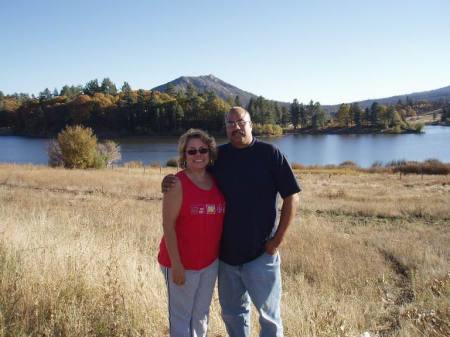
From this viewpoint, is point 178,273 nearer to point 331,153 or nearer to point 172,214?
point 172,214

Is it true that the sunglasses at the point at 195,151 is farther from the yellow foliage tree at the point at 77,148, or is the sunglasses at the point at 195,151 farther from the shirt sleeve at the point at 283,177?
the yellow foliage tree at the point at 77,148

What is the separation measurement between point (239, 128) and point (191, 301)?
133 centimetres

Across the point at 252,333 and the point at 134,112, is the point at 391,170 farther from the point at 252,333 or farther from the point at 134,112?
the point at 134,112

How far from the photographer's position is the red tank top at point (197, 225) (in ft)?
10.1

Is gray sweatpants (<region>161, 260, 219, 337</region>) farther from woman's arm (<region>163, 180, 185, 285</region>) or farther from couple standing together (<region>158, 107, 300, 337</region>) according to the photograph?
woman's arm (<region>163, 180, 185, 285</region>)

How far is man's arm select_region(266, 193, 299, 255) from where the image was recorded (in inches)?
131

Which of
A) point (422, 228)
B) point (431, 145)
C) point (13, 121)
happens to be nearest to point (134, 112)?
point (13, 121)

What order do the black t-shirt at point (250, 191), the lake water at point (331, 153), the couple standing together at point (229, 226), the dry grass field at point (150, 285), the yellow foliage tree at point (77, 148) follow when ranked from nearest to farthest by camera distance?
the couple standing together at point (229, 226) < the black t-shirt at point (250, 191) < the dry grass field at point (150, 285) < the yellow foliage tree at point (77, 148) < the lake water at point (331, 153)

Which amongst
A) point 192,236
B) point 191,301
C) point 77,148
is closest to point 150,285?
point 191,301

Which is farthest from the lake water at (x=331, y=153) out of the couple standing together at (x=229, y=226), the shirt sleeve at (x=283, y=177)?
the shirt sleeve at (x=283, y=177)

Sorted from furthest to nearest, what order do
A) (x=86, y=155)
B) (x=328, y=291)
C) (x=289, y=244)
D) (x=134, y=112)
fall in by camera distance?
(x=134, y=112) → (x=86, y=155) → (x=289, y=244) → (x=328, y=291)

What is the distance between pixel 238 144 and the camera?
337 centimetres

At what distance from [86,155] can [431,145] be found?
55197 mm

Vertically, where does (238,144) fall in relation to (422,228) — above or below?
above
